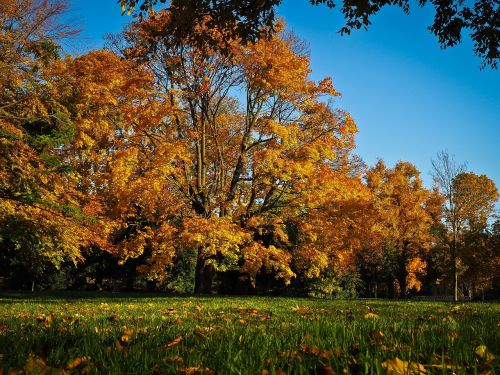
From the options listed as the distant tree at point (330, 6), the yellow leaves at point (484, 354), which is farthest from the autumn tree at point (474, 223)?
the yellow leaves at point (484, 354)

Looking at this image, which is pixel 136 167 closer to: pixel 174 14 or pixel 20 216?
pixel 20 216

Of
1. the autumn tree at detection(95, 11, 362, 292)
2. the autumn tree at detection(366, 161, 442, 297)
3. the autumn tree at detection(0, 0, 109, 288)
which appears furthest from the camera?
the autumn tree at detection(366, 161, 442, 297)

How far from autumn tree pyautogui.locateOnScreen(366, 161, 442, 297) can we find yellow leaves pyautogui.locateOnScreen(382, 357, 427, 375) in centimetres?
3010

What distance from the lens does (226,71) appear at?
1672 cm

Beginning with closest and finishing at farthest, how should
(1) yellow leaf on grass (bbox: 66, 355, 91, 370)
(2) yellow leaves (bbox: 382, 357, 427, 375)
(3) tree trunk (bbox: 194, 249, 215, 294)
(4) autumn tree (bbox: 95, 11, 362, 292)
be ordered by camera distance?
1. (2) yellow leaves (bbox: 382, 357, 427, 375)
2. (1) yellow leaf on grass (bbox: 66, 355, 91, 370)
3. (4) autumn tree (bbox: 95, 11, 362, 292)
4. (3) tree trunk (bbox: 194, 249, 215, 294)

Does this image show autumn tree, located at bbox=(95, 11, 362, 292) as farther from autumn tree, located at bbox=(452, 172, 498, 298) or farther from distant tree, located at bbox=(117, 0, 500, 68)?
autumn tree, located at bbox=(452, 172, 498, 298)

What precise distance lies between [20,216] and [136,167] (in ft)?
14.5

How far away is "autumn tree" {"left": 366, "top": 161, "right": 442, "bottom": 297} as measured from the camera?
1256 inches

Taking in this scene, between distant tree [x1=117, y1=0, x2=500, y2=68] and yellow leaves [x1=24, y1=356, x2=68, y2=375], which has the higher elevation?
distant tree [x1=117, y1=0, x2=500, y2=68]

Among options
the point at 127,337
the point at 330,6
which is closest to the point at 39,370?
the point at 127,337

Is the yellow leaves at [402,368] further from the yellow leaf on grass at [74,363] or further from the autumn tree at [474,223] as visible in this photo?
the autumn tree at [474,223]

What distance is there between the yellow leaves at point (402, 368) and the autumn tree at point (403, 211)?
3010 cm

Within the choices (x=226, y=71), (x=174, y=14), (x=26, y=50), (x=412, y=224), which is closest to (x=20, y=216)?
(x=26, y=50)

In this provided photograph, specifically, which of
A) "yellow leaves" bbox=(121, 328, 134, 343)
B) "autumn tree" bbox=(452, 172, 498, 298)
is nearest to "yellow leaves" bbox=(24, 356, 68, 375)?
"yellow leaves" bbox=(121, 328, 134, 343)
